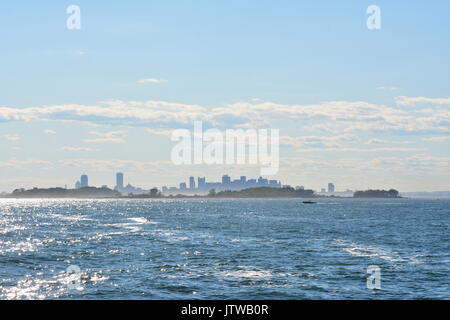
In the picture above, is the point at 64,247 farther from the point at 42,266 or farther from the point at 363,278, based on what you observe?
the point at 363,278

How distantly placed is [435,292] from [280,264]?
16.9 m

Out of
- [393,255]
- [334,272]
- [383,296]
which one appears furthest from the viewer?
[393,255]

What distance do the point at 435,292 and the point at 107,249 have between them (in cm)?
4164

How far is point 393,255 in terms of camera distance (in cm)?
5841

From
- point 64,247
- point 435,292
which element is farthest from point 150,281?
point 64,247

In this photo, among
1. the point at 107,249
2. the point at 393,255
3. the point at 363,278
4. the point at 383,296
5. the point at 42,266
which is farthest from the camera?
the point at 107,249

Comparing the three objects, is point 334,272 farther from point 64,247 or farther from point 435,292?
point 64,247

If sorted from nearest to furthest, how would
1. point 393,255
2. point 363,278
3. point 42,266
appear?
point 363,278 < point 42,266 < point 393,255
